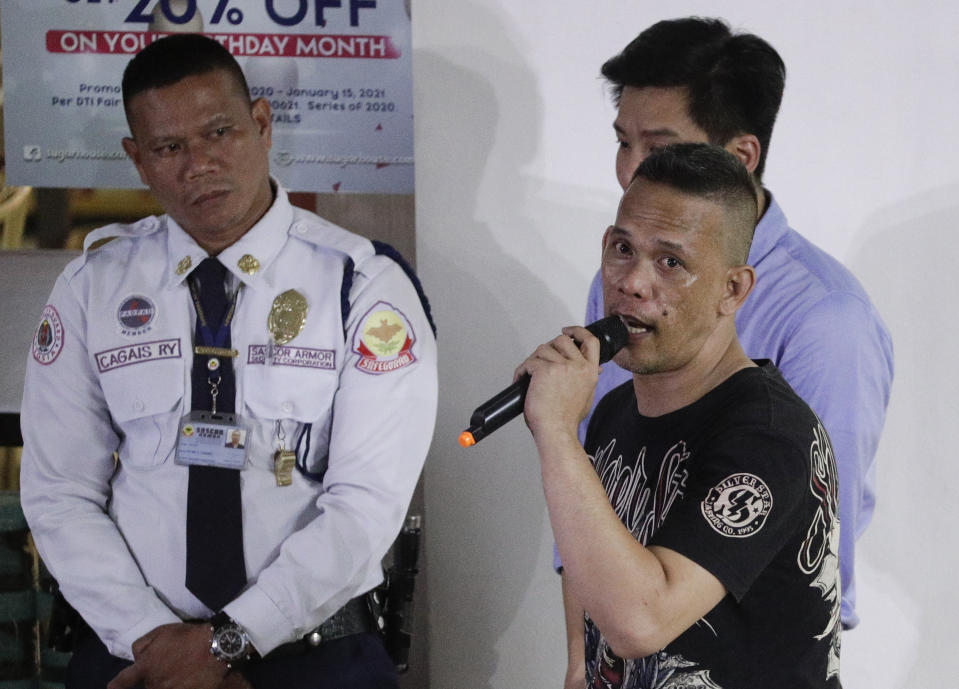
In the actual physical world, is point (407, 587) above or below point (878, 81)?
below

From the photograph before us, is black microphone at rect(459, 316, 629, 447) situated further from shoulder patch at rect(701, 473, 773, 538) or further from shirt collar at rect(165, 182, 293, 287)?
shirt collar at rect(165, 182, 293, 287)

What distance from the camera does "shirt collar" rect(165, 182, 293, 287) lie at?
1.95m

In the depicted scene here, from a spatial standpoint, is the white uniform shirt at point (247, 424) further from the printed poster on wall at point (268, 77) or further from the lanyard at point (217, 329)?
the printed poster on wall at point (268, 77)

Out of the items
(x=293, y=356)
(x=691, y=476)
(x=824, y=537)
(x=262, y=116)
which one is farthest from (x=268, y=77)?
(x=824, y=537)

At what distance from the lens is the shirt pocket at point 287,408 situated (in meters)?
1.88

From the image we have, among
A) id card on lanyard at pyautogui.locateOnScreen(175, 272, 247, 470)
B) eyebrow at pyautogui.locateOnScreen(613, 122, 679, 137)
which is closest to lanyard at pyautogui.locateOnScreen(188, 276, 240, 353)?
id card on lanyard at pyautogui.locateOnScreen(175, 272, 247, 470)

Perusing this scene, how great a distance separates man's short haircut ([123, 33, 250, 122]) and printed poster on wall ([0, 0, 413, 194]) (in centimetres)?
51

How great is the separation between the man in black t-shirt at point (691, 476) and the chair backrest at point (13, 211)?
187cm

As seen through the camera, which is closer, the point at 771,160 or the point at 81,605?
the point at 81,605

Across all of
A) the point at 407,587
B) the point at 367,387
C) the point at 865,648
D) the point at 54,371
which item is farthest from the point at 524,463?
the point at 54,371

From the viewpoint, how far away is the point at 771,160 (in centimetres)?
238

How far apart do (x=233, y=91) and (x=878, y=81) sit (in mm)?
1444

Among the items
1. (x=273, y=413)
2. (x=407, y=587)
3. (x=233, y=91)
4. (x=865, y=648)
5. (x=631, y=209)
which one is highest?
(x=233, y=91)

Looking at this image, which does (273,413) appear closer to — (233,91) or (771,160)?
(233,91)
